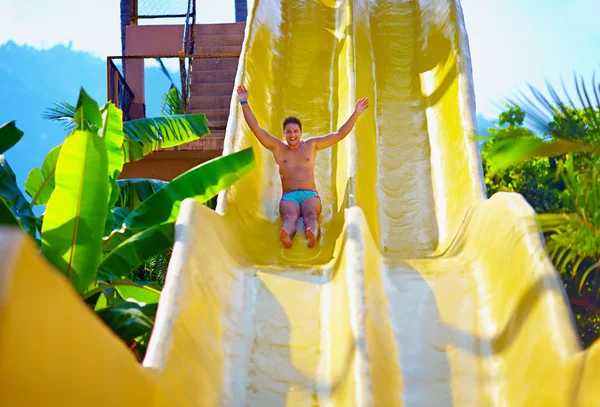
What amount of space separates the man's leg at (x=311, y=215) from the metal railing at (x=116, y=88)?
430 centimetres

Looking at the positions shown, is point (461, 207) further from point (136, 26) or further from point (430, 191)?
point (136, 26)

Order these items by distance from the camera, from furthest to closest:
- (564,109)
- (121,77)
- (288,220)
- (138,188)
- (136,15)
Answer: (136,15)
(121,77)
(138,188)
(288,220)
(564,109)

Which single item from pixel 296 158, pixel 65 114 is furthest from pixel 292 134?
pixel 65 114

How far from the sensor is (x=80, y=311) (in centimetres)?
211

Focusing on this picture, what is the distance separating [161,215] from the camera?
459 centimetres

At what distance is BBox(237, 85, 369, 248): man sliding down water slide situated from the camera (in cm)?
534

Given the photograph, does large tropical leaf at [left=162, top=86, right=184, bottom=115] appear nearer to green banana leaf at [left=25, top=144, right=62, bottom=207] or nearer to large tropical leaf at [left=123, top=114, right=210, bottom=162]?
large tropical leaf at [left=123, top=114, right=210, bottom=162]

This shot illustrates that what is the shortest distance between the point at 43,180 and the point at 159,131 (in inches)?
41.1

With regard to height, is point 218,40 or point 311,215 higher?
point 218,40

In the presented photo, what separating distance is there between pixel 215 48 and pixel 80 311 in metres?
11.1

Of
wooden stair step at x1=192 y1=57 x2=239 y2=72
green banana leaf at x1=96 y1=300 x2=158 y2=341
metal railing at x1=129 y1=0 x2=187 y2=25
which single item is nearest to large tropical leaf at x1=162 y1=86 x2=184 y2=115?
wooden stair step at x1=192 y1=57 x2=239 y2=72

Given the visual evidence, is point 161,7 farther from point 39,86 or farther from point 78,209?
point 39,86

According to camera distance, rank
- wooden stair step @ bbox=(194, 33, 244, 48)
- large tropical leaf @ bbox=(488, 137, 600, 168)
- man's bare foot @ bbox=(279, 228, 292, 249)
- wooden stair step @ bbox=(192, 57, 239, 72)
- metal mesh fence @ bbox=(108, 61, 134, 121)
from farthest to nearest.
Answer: wooden stair step @ bbox=(194, 33, 244, 48) < wooden stair step @ bbox=(192, 57, 239, 72) < metal mesh fence @ bbox=(108, 61, 134, 121) < man's bare foot @ bbox=(279, 228, 292, 249) < large tropical leaf @ bbox=(488, 137, 600, 168)

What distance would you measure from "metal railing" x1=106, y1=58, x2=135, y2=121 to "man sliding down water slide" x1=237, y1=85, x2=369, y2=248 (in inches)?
136
